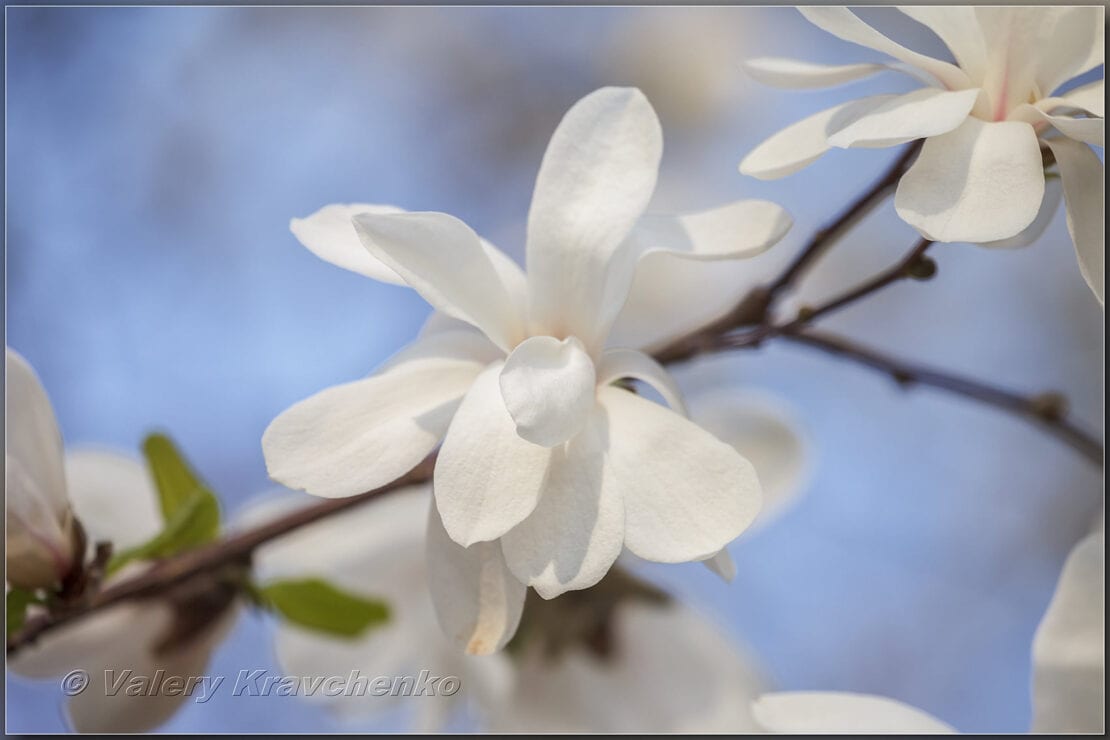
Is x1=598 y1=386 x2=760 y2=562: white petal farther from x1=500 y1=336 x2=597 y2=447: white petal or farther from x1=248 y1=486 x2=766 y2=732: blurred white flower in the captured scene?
x1=248 y1=486 x2=766 y2=732: blurred white flower

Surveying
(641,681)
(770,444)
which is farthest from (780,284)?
(641,681)

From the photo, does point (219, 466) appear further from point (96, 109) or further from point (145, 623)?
point (145, 623)

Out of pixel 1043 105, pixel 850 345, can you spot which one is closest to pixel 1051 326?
pixel 850 345

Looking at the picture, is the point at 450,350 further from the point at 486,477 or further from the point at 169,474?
the point at 169,474

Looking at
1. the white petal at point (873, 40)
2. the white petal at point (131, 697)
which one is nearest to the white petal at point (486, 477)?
the white petal at point (873, 40)

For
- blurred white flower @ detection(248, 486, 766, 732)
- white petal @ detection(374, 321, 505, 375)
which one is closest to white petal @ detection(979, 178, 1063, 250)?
white petal @ detection(374, 321, 505, 375)
